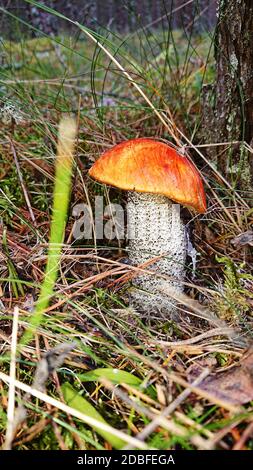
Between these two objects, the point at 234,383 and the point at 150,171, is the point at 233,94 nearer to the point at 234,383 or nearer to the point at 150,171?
the point at 150,171

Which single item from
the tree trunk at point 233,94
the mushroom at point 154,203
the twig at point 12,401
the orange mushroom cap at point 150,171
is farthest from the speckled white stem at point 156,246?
the twig at point 12,401

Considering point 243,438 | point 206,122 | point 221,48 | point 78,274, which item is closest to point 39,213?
point 78,274

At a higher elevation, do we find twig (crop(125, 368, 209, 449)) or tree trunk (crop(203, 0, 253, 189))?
tree trunk (crop(203, 0, 253, 189))

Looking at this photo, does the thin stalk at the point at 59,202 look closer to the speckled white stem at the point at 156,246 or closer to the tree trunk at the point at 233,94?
the speckled white stem at the point at 156,246

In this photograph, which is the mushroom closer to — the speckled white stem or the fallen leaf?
the speckled white stem

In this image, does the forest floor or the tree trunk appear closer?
the forest floor

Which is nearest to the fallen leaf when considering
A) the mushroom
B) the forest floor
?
the forest floor

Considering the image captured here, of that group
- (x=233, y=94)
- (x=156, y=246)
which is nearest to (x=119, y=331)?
(x=156, y=246)
